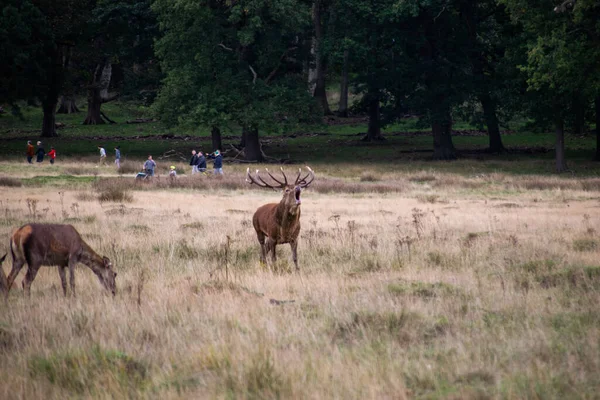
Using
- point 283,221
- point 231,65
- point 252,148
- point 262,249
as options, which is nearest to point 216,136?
point 252,148

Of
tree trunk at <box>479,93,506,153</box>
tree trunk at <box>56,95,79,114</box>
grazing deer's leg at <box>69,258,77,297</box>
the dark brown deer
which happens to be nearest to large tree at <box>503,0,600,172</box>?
tree trunk at <box>479,93,506,153</box>

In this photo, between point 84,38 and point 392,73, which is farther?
point 84,38

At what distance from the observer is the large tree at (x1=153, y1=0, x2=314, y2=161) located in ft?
152

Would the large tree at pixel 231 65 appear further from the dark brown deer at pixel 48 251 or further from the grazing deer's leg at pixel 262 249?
the dark brown deer at pixel 48 251

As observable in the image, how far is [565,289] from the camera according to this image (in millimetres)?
10727

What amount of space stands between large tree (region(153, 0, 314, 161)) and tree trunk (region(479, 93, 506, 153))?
419 inches

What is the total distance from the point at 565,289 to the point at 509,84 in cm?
3568

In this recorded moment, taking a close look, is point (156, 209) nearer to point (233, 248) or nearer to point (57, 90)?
point (233, 248)

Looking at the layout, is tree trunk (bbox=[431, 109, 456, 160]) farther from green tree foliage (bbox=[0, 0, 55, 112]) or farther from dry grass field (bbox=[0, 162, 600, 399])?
dry grass field (bbox=[0, 162, 600, 399])

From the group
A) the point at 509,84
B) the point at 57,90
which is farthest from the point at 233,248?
the point at 57,90

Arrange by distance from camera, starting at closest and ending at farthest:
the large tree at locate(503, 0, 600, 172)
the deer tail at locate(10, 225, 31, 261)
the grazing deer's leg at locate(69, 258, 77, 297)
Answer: the deer tail at locate(10, 225, 31, 261)
the grazing deer's leg at locate(69, 258, 77, 297)
the large tree at locate(503, 0, 600, 172)

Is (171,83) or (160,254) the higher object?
(171,83)

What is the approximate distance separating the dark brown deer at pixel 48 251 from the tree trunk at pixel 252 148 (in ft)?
126

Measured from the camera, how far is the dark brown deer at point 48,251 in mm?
10328
